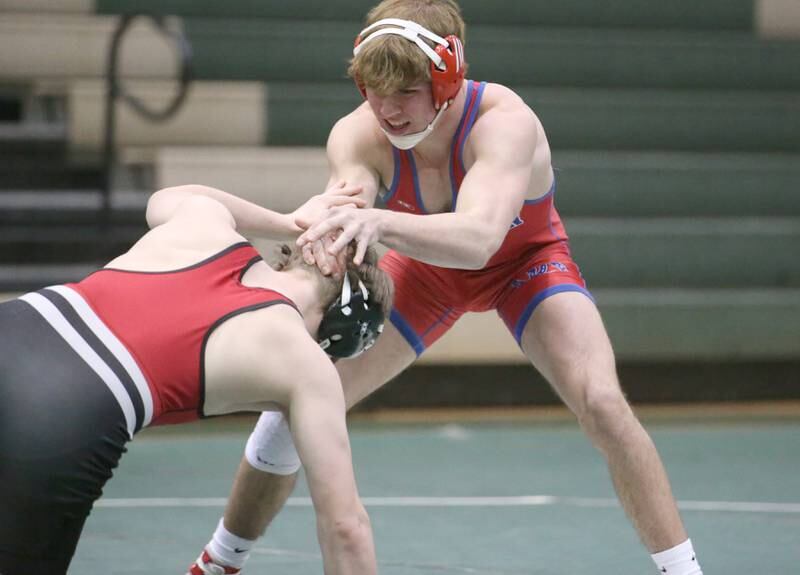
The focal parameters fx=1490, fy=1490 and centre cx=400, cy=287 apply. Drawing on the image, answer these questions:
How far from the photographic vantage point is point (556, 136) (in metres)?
7.65

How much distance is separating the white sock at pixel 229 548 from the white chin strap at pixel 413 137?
0.98 m

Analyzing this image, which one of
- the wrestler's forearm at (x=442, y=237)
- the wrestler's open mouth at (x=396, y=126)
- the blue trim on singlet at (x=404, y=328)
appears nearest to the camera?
the wrestler's forearm at (x=442, y=237)

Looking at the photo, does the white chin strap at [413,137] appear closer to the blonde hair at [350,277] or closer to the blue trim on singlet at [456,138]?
the blue trim on singlet at [456,138]

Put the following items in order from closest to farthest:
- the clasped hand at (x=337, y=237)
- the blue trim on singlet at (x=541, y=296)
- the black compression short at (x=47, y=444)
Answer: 1. the black compression short at (x=47, y=444)
2. the clasped hand at (x=337, y=237)
3. the blue trim on singlet at (x=541, y=296)

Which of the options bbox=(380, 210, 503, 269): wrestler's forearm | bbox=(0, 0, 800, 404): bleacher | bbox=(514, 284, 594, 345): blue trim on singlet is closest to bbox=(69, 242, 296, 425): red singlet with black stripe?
bbox=(380, 210, 503, 269): wrestler's forearm

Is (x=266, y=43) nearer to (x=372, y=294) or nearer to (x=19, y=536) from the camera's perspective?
(x=372, y=294)

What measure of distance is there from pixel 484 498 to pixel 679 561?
163 cm

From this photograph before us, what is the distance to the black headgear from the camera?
277cm

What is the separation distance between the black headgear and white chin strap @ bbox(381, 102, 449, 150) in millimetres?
514

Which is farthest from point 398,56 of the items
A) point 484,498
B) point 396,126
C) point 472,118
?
point 484,498

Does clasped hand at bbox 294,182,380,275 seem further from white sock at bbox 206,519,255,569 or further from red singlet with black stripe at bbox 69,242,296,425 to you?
white sock at bbox 206,519,255,569

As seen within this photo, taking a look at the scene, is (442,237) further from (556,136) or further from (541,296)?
(556,136)

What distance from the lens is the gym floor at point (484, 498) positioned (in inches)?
152

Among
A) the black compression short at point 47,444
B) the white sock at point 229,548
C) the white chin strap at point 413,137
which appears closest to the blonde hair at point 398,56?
the white chin strap at point 413,137
